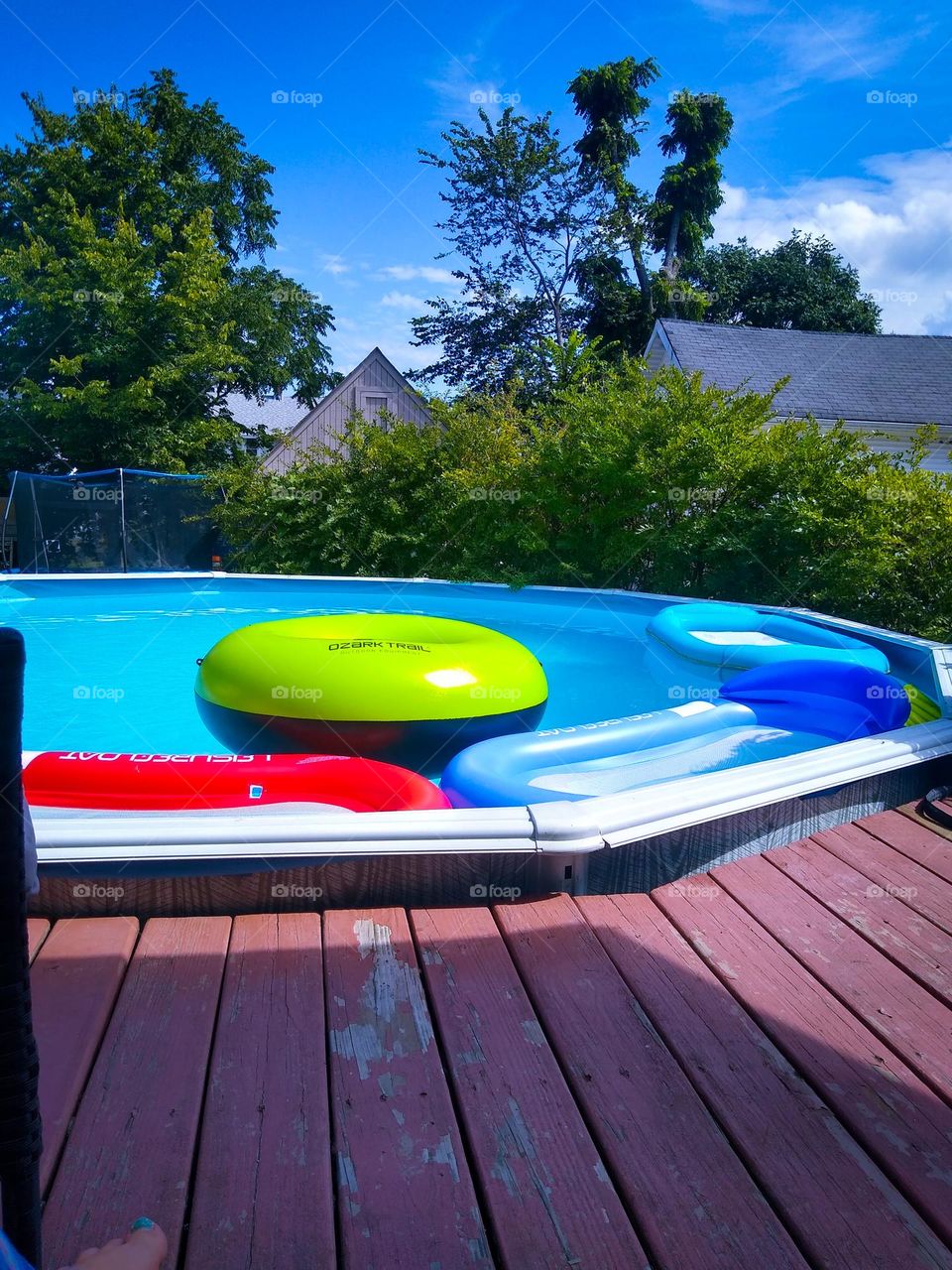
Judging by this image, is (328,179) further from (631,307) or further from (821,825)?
(821,825)

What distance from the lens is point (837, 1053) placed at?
1.29 m

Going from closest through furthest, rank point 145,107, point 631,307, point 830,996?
point 830,996 → point 145,107 → point 631,307

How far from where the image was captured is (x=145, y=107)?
60.5ft

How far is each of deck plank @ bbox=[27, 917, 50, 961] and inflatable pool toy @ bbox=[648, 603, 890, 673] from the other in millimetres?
3896

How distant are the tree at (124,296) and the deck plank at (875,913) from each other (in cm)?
1567

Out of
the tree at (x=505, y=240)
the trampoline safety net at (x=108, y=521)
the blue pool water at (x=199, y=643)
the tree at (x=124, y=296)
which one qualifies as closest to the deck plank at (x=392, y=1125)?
the blue pool water at (x=199, y=643)

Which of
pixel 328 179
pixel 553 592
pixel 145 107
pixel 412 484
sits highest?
pixel 145 107

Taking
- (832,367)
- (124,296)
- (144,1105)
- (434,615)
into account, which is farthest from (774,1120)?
(124,296)

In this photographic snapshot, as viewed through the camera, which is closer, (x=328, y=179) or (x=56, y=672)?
(x=56, y=672)

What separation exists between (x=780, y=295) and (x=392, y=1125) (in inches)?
1256

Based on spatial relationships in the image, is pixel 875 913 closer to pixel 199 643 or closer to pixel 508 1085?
pixel 508 1085

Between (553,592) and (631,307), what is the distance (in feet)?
54.6

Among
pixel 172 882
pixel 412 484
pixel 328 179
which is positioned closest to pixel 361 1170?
pixel 172 882

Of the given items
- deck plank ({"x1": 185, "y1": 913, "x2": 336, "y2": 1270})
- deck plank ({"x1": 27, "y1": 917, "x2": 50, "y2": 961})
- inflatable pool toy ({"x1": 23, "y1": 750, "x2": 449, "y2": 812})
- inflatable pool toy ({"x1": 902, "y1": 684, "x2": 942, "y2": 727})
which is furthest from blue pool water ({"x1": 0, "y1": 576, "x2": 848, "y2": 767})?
deck plank ({"x1": 27, "y1": 917, "x2": 50, "y2": 961})
